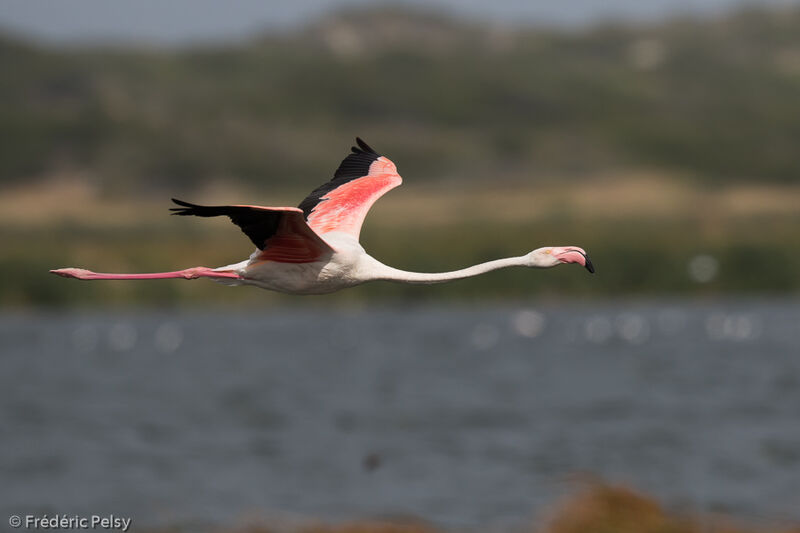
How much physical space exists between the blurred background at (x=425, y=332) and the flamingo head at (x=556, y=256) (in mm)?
8900

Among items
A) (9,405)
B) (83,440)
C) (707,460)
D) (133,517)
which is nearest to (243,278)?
(133,517)

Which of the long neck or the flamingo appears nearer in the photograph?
the flamingo

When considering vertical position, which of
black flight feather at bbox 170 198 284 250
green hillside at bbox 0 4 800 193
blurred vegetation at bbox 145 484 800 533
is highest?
green hillside at bbox 0 4 800 193

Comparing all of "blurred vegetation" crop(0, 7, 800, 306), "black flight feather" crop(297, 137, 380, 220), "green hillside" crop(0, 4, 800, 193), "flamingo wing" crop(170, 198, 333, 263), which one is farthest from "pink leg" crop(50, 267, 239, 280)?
"green hillside" crop(0, 4, 800, 193)

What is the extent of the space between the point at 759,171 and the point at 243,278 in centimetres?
13819

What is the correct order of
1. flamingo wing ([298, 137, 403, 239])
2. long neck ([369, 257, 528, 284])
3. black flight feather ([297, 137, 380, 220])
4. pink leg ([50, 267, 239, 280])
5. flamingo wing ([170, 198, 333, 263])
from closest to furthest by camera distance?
flamingo wing ([170, 198, 333, 263]) → long neck ([369, 257, 528, 284]) → pink leg ([50, 267, 239, 280]) → flamingo wing ([298, 137, 403, 239]) → black flight feather ([297, 137, 380, 220])

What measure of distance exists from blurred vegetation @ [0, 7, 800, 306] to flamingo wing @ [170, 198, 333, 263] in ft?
150

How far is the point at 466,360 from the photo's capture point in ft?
170

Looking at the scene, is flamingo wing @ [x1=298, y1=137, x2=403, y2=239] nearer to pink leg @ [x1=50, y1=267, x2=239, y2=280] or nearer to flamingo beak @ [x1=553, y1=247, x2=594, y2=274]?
pink leg @ [x1=50, y1=267, x2=239, y2=280]

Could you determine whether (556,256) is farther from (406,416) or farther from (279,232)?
(406,416)

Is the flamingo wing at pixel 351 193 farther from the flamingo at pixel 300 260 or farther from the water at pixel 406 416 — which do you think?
the water at pixel 406 416

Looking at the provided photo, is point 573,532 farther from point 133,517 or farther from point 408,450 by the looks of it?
point 408,450

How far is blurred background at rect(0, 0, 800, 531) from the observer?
25.0 m

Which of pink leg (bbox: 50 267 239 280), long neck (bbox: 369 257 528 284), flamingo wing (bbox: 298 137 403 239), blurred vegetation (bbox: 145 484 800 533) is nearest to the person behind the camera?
long neck (bbox: 369 257 528 284)
